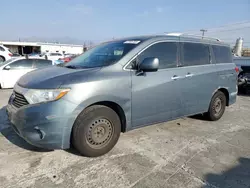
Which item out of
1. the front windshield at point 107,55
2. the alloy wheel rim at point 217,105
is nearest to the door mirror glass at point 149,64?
the front windshield at point 107,55

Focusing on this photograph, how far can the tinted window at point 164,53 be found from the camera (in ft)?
11.0

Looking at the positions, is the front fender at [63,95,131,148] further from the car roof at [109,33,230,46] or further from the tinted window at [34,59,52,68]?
the tinted window at [34,59,52,68]

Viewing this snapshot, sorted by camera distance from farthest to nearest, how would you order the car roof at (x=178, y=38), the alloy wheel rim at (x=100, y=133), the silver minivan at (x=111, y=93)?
the car roof at (x=178, y=38) → the alloy wheel rim at (x=100, y=133) → the silver minivan at (x=111, y=93)

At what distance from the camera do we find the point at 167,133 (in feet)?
13.1

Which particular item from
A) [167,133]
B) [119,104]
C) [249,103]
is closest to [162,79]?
[119,104]

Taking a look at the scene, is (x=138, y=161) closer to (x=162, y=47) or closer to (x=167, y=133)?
(x=167, y=133)

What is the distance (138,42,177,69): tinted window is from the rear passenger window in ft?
1.00

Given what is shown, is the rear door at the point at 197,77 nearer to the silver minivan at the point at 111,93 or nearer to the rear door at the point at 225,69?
the silver minivan at the point at 111,93

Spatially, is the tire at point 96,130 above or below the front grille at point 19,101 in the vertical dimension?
below

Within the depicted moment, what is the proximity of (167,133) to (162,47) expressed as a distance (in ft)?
5.52

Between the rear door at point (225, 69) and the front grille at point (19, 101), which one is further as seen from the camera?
the rear door at point (225, 69)

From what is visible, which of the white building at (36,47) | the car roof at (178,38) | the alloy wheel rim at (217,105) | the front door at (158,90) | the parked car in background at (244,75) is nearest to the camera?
the front door at (158,90)

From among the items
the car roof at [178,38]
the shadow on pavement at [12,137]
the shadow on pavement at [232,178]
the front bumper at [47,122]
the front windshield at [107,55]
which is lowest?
the shadow on pavement at [232,178]

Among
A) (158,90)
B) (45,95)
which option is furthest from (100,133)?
(158,90)
